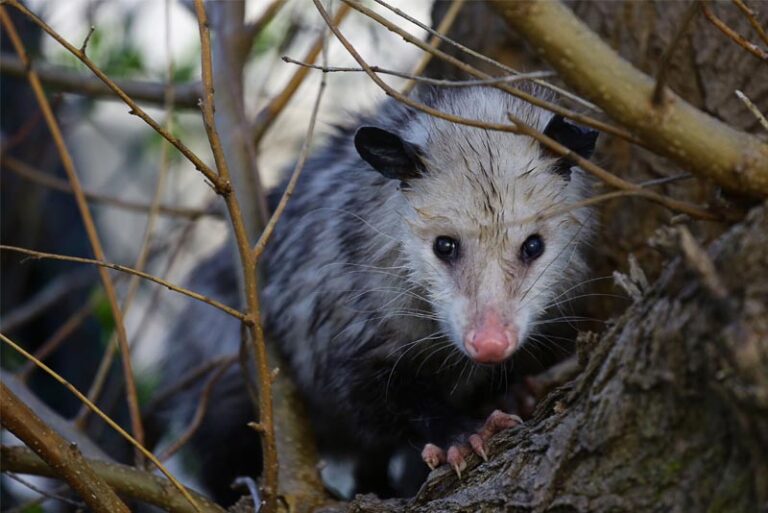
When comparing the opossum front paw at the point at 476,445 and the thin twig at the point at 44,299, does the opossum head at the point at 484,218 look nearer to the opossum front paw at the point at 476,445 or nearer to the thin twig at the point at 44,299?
the opossum front paw at the point at 476,445

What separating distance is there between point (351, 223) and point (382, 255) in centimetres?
19

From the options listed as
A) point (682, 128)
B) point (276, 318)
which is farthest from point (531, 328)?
point (276, 318)

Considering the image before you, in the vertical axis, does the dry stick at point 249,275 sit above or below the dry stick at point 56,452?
above

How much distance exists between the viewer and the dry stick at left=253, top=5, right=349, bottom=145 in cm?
323

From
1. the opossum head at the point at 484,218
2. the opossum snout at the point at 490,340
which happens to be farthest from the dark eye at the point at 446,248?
the opossum snout at the point at 490,340

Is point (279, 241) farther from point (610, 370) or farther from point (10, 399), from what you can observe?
point (610, 370)

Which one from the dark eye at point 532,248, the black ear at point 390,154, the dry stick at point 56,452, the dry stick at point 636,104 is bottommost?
the dry stick at point 56,452

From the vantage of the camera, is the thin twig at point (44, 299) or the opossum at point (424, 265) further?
the thin twig at point (44, 299)

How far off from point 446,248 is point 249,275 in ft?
1.94

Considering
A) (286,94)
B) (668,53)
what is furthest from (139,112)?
(286,94)

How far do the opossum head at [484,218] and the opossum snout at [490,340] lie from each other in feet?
0.06

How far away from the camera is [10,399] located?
1985mm

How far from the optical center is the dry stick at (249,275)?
1.96 metres

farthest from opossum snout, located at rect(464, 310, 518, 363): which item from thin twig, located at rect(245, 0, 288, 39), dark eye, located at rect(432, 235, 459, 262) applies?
thin twig, located at rect(245, 0, 288, 39)
